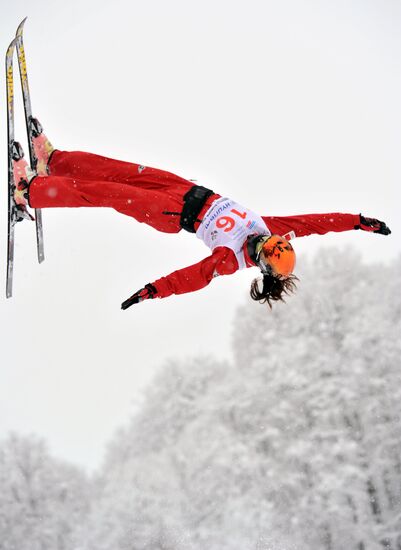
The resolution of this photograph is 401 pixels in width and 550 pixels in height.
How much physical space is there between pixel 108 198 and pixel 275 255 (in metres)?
1.54

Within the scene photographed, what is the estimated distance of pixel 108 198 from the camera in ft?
15.9

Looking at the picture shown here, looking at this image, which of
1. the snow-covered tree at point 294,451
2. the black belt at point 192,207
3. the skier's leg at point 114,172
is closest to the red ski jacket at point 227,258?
the black belt at point 192,207

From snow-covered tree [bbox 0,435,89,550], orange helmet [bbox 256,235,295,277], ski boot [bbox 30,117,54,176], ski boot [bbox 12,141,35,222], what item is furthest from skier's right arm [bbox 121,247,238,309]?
snow-covered tree [bbox 0,435,89,550]

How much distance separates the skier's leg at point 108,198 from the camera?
479cm

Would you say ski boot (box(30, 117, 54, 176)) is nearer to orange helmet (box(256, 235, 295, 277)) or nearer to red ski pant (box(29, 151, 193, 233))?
red ski pant (box(29, 151, 193, 233))

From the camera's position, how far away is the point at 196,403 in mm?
19328

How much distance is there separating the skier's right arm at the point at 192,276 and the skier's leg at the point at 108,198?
22.3 inches

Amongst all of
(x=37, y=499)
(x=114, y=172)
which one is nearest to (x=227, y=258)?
(x=114, y=172)

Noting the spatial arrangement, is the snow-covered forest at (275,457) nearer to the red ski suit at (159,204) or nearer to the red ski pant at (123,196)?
the red ski suit at (159,204)

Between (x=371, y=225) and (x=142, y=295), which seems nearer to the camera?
(x=142, y=295)

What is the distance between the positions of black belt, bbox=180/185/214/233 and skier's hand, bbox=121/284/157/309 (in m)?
0.83

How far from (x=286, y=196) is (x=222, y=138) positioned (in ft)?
46.4

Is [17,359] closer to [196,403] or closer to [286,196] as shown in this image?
[196,403]

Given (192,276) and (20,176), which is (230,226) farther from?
(20,176)
